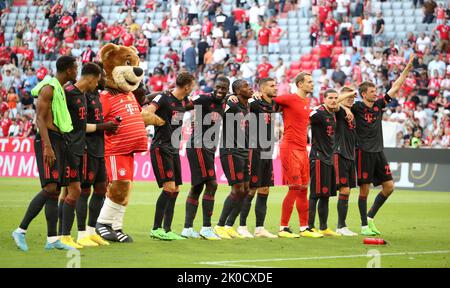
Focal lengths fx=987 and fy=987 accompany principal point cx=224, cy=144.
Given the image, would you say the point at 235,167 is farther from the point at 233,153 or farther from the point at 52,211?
the point at 52,211

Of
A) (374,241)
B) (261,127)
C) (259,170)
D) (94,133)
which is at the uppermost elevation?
(94,133)

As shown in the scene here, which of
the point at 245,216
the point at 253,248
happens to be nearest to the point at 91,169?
the point at 253,248

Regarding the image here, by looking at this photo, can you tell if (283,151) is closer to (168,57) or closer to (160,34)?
(168,57)

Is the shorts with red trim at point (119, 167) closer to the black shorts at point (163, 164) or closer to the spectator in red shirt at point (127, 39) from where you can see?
the black shorts at point (163, 164)

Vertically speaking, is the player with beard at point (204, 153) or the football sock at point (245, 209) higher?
the player with beard at point (204, 153)

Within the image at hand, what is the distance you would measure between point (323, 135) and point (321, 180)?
0.73 meters

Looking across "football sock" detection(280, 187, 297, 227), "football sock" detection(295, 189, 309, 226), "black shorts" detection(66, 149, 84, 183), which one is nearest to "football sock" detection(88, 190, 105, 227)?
"black shorts" detection(66, 149, 84, 183)

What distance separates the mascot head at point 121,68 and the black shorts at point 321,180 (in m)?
3.36

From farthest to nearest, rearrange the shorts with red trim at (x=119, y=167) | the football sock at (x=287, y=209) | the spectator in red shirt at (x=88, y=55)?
the spectator in red shirt at (x=88, y=55)
the football sock at (x=287, y=209)
the shorts with red trim at (x=119, y=167)

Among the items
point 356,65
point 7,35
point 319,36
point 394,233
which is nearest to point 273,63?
point 319,36

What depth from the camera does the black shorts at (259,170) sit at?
1554cm

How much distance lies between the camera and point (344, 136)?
16.4 m

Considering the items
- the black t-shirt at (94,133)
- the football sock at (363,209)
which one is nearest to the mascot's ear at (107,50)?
the black t-shirt at (94,133)

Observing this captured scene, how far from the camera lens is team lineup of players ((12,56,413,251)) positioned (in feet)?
43.1
